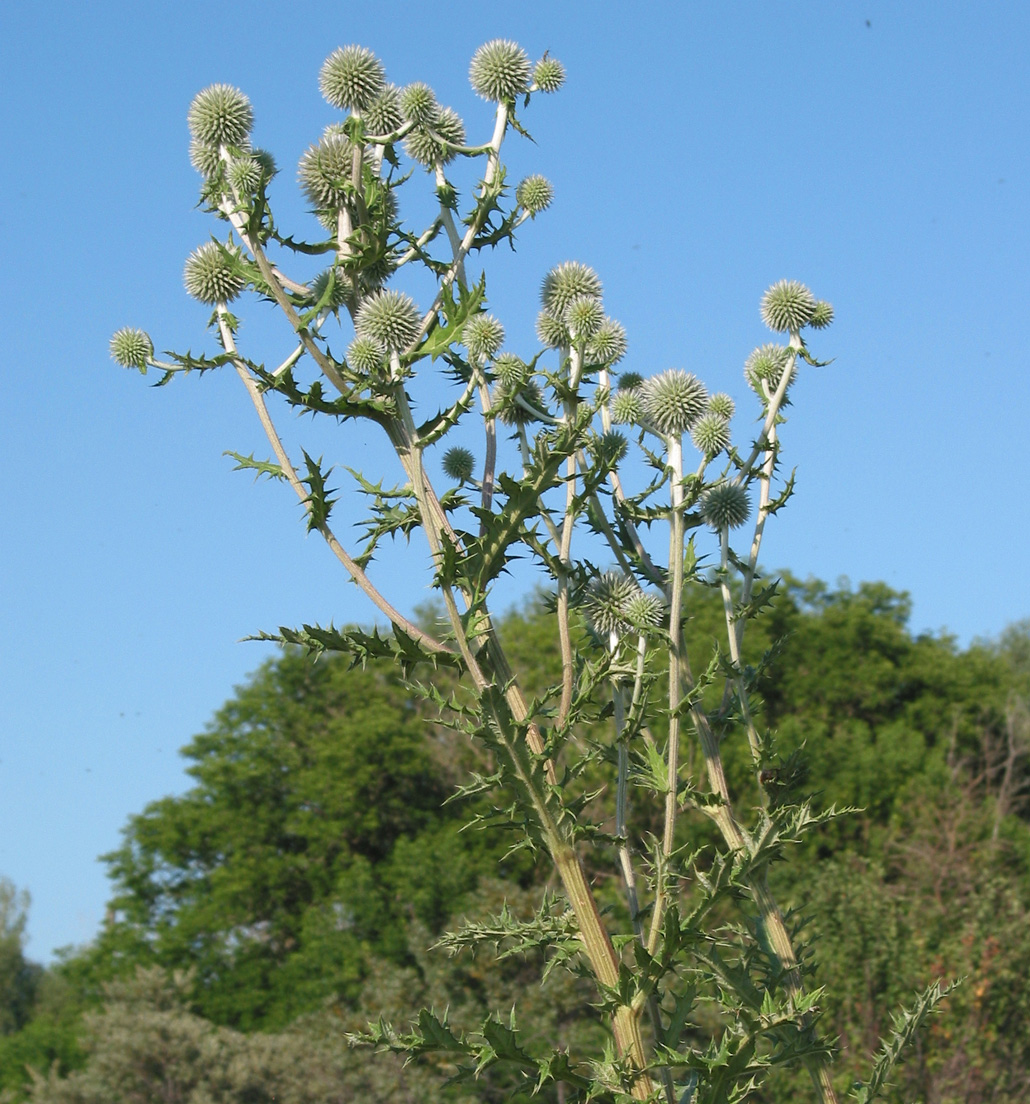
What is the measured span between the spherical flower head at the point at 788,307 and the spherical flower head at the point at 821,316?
0.09 feet

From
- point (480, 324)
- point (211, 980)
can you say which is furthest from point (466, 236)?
point (211, 980)

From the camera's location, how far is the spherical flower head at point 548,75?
6.73 metres

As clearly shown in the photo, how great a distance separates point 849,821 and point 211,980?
1860 centimetres

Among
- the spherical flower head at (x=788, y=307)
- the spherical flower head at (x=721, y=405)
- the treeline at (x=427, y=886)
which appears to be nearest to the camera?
the spherical flower head at (x=721, y=405)

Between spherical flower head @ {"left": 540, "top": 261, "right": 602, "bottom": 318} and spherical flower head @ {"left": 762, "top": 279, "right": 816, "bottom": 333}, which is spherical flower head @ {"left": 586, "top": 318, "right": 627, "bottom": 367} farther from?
spherical flower head @ {"left": 762, "top": 279, "right": 816, "bottom": 333}

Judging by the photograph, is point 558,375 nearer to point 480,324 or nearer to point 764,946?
point 480,324

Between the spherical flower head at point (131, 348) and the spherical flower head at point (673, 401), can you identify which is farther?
the spherical flower head at point (673, 401)

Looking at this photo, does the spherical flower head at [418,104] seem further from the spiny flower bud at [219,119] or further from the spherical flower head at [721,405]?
the spherical flower head at [721,405]

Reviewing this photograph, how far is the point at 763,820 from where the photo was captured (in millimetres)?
5371

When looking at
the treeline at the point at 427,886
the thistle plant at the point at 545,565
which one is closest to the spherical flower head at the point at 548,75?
the thistle plant at the point at 545,565

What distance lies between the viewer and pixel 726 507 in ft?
23.9

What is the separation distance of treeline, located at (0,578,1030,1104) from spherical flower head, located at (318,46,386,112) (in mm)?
13842

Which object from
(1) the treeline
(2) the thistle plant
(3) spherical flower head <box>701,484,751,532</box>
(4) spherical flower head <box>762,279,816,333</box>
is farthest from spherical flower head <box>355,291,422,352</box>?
(1) the treeline

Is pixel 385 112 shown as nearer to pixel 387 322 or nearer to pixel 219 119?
pixel 219 119
